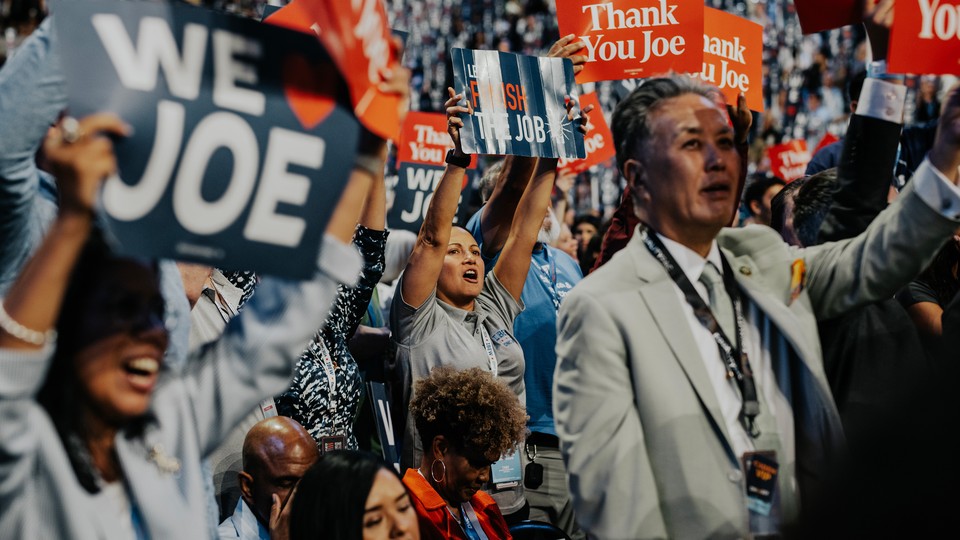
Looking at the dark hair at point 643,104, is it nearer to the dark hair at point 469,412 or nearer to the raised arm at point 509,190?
the dark hair at point 469,412

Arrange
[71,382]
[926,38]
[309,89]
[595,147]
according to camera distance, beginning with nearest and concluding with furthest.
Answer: [71,382], [309,89], [926,38], [595,147]

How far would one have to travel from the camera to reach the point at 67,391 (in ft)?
6.69

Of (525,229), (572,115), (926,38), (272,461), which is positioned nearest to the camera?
(926,38)

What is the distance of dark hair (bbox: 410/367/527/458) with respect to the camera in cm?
398

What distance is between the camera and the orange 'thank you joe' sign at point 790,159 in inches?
331

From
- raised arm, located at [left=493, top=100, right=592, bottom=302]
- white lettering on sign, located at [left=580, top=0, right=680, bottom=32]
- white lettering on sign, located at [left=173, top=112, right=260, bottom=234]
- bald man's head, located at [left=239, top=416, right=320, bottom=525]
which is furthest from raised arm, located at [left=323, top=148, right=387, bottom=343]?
white lettering on sign, located at [left=173, top=112, right=260, bottom=234]

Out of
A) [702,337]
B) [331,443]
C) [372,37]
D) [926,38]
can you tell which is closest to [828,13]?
[926,38]

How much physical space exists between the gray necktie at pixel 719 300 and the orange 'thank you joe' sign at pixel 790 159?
599 cm

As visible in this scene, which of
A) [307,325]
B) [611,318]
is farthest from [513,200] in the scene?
[307,325]

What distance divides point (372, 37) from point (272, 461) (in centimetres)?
168

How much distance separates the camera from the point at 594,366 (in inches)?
97.5

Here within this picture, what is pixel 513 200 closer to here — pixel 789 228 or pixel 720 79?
pixel 720 79

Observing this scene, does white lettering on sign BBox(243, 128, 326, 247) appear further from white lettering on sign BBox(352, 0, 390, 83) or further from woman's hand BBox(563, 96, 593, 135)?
woman's hand BBox(563, 96, 593, 135)

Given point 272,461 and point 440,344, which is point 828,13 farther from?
point 272,461
